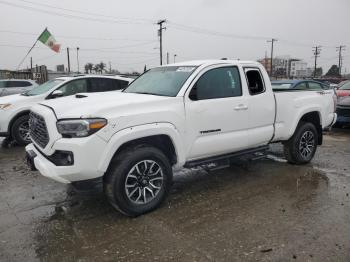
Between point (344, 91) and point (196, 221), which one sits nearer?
point (196, 221)

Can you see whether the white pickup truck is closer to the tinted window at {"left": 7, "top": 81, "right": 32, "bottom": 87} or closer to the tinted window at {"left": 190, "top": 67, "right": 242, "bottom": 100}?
the tinted window at {"left": 190, "top": 67, "right": 242, "bottom": 100}

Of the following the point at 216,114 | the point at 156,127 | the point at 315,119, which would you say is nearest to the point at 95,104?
the point at 156,127

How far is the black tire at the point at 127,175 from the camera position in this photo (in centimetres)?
388

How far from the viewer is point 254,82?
17.7 ft

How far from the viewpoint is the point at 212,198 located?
475 cm

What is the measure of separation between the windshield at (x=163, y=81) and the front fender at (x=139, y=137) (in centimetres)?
58

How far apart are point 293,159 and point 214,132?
241 centimetres

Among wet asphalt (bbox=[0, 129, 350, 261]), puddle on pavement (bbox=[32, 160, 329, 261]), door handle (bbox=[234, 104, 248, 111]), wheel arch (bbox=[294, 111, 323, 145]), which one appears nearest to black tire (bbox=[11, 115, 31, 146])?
wet asphalt (bbox=[0, 129, 350, 261])

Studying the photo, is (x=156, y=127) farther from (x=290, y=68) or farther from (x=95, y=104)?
(x=290, y=68)

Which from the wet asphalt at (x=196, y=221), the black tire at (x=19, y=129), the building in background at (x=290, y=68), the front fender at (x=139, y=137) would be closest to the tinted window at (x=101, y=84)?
the black tire at (x=19, y=129)

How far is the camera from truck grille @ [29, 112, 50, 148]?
397 cm

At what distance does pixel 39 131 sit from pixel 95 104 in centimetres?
82

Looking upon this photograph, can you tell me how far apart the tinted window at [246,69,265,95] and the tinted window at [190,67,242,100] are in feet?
0.84

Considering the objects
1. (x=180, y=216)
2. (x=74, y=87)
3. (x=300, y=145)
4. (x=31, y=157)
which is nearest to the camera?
(x=180, y=216)
